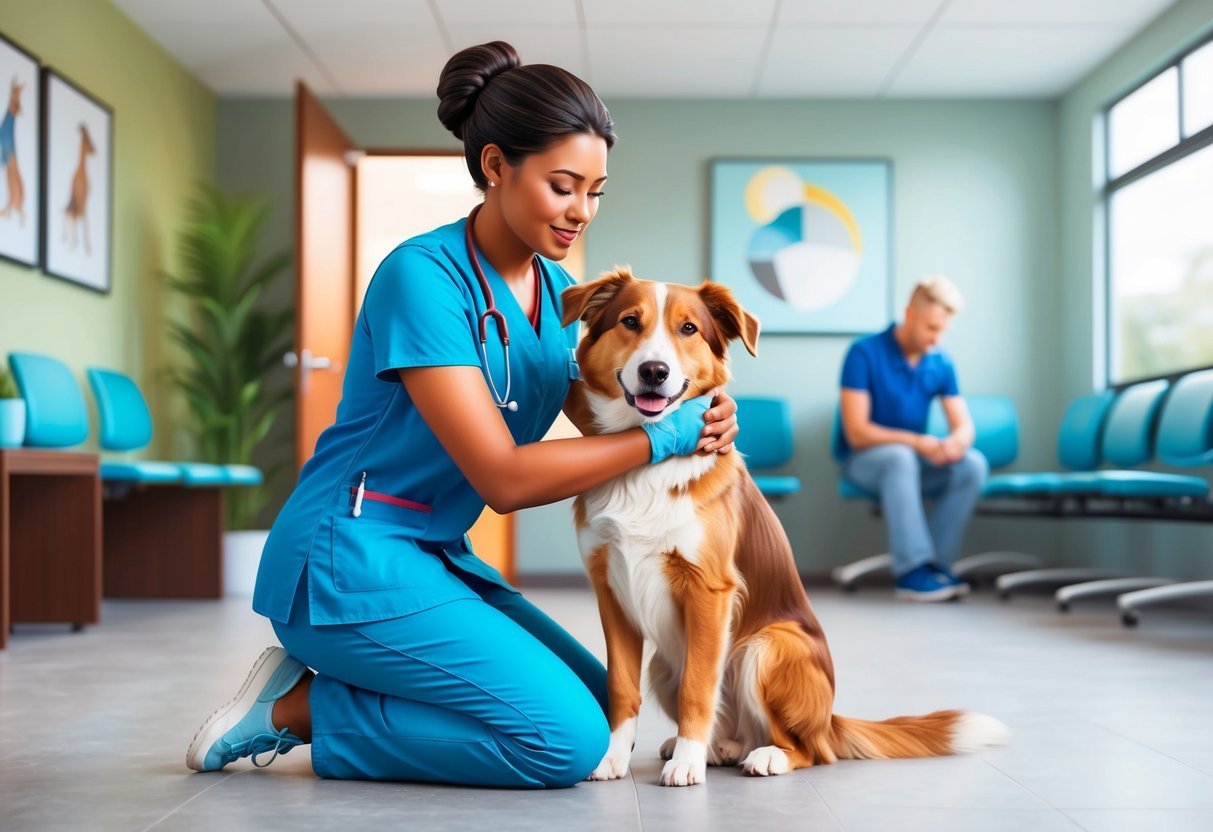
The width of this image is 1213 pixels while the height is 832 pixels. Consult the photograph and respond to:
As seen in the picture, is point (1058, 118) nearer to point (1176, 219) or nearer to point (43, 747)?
point (1176, 219)

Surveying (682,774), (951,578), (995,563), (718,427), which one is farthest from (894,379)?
(682,774)

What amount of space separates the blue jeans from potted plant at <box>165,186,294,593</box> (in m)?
2.82

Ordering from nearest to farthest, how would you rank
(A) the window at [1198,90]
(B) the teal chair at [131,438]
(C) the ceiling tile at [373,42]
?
(B) the teal chair at [131,438] → (A) the window at [1198,90] → (C) the ceiling tile at [373,42]

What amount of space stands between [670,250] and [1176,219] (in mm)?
2441

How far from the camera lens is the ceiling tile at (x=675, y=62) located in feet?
17.7

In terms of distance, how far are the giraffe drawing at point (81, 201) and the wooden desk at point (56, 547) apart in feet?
4.13

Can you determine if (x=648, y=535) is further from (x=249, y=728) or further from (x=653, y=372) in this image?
(x=249, y=728)

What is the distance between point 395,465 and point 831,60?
4503 millimetres

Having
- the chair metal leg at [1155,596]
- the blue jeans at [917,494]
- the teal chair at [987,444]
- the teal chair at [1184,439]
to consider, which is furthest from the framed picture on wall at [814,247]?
the chair metal leg at [1155,596]

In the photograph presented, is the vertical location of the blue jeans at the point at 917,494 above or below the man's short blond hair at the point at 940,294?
below

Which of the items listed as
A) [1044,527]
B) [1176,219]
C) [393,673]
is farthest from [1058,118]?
[393,673]

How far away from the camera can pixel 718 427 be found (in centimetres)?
190

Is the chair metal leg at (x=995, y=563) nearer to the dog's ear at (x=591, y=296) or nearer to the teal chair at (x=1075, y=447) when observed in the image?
the teal chair at (x=1075, y=447)

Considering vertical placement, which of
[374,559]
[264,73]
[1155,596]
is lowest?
[1155,596]
